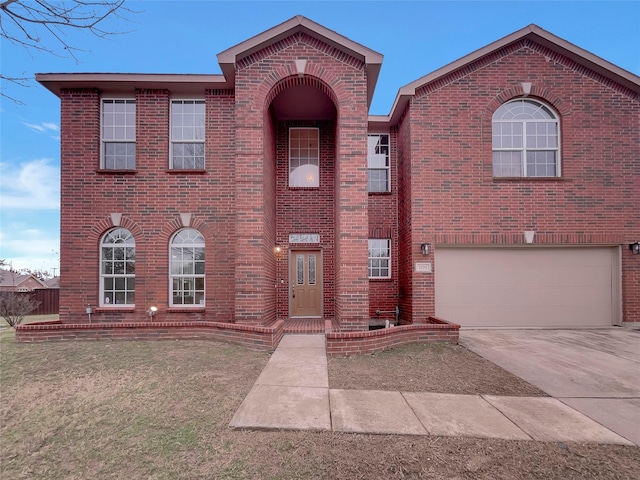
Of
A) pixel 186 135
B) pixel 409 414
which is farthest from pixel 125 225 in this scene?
pixel 409 414

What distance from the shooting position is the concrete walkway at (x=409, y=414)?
10.8 ft

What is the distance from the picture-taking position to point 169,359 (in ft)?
18.4

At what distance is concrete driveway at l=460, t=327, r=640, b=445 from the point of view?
12.8 feet

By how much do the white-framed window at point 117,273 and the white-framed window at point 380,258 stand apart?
6.93 meters

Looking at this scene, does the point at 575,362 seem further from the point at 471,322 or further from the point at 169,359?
the point at 169,359

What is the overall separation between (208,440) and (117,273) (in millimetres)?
7189

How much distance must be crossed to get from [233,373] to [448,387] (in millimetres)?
3224

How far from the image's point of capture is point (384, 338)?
6.35 metres

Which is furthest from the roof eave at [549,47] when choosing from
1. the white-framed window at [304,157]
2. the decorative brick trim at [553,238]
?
the decorative brick trim at [553,238]

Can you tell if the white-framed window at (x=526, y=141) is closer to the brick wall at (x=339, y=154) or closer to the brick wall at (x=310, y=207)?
the brick wall at (x=339, y=154)

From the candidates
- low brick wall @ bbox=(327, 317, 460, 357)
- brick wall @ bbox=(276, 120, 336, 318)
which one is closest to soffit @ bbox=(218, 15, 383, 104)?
brick wall @ bbox=(276, 120, 336, 318)

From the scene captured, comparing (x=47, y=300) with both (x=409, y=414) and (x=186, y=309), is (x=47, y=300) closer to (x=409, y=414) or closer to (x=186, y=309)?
(x=186, y=309)

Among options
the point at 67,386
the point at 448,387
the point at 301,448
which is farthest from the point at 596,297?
→ the point at 67,386

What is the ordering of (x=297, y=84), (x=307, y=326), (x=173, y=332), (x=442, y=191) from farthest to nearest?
(x=442, y=191)
(x=307, y=326)
(x=297, y=84)
(x=173, y=332)
